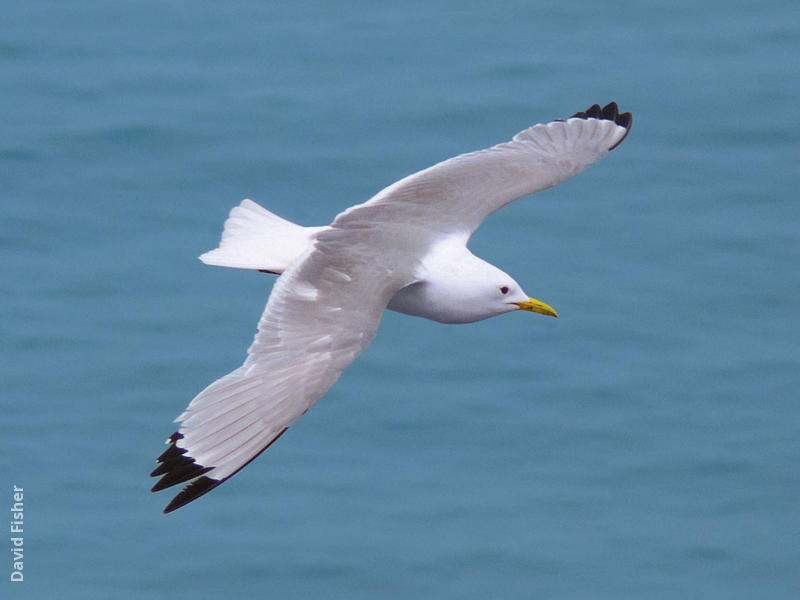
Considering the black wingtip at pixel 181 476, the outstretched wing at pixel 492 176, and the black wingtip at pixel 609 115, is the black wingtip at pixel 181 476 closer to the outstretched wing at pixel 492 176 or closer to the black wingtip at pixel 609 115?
the outstretched wing at pixel 492 176

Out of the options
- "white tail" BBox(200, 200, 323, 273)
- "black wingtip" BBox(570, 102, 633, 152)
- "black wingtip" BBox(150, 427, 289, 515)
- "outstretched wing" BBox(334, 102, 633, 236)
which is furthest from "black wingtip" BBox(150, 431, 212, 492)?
"black wingtip" BBox(570, 102, 633, 152)

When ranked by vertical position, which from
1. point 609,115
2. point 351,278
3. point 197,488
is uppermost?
point 609,115

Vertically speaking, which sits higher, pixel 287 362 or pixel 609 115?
pixel 609 115

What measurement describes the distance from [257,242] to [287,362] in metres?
1.08

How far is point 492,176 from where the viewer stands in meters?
6.86

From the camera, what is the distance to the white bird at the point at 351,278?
17.5 feet

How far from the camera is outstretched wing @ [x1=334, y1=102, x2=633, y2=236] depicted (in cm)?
648

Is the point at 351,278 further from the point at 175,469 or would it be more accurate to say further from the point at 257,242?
the point at 175,469

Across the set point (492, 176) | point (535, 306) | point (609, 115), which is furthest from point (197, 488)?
point (609, 115)

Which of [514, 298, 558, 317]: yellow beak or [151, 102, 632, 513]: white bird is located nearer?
[151, 102, 632, 513]: white bird

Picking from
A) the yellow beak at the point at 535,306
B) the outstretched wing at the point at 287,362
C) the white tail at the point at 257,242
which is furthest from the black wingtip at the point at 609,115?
the outstretched wing at the point at 287,362

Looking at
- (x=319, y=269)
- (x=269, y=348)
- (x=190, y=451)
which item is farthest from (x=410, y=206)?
(x=190, y=451)

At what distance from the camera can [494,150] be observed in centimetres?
710

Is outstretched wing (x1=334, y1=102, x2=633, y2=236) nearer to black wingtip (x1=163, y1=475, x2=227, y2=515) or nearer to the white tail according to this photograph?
the white tail
